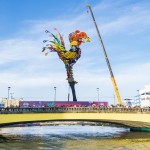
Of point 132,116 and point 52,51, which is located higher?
point 52,51

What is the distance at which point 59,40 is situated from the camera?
91.2 m

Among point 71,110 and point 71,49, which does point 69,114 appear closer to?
point 71,110

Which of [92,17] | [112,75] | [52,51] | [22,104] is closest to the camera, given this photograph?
[22,104]

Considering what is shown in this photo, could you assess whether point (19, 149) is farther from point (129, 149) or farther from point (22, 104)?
point (22, 104)

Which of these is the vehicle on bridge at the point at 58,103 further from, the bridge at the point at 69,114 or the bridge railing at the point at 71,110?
the bridge at the point at 69,114

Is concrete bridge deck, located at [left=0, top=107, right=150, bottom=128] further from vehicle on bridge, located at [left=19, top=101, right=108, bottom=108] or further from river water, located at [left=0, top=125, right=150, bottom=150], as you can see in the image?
vehicle on bridge, located at [left=19, top=101, right=108, bottom=108]

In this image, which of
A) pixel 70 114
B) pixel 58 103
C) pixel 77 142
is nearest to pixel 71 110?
pixel 70 114

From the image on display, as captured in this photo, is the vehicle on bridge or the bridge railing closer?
the bridge railing

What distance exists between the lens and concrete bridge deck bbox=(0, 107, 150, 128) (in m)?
69.1

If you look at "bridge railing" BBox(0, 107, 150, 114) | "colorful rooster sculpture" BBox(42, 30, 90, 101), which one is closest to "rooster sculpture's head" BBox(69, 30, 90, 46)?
"colorful rooster sculpture" BBox(42, 30, 90, 101)

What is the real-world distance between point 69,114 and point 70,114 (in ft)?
0.72

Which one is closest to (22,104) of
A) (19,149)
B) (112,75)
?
(112,75)

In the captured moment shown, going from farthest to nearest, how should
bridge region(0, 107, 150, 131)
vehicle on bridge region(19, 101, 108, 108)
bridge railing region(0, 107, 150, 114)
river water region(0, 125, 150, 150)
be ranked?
vehicle on bridge region(19, 101, 108, 108) → bridge railing region(0, 107, 150, 114) → bridge region(0, 107, 150, 131) → river water region(0, 125, 150, 150)

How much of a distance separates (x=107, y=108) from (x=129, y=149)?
23665 millimetres
